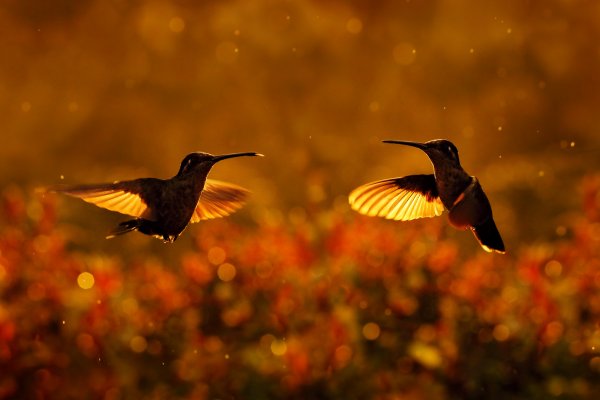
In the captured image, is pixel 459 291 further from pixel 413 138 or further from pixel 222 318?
pixel 413 138

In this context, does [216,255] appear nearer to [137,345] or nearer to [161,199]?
[137,345]

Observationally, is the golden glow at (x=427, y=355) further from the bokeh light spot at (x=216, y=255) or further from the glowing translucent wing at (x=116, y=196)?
the glowing translucent wing at (x=116, y=196)

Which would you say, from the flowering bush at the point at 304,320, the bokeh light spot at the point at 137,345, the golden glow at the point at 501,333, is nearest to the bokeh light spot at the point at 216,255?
the flowering bush at the point at 304,320

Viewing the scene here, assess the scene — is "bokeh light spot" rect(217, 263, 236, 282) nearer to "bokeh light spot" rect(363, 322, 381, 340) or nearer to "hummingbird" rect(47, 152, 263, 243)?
"bokeh light spot" rect(363, 322, 381, 340)

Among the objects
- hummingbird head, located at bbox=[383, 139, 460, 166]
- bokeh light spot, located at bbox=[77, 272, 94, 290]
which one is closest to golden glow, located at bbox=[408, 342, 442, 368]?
bokeh light spot, located at bbox=[77, 272, 94, 290]

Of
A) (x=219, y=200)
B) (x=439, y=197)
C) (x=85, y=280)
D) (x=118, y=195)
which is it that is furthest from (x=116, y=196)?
(x=85, y=280)

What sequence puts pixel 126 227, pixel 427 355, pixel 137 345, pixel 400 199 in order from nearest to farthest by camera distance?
pixel 126 227, pixel 400 199, pixel 427 355, pixel 137 345
